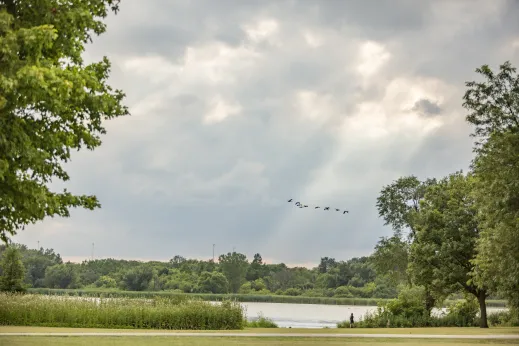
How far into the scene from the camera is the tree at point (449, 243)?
144 ft

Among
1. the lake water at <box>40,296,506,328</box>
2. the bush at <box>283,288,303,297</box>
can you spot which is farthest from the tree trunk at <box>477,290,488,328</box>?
the bush at <box>283,288,303,297</box>

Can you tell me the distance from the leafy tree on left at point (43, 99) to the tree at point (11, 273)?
27.8m

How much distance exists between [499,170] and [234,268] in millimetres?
108835

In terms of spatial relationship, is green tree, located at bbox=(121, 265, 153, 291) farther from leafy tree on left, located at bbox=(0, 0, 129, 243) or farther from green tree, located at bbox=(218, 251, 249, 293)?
leafy tree on left, located at bbox=(0, 0, 129, 243)

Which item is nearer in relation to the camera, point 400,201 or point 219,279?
point 400,201

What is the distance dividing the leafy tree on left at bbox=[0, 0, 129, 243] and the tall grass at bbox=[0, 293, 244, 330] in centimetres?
1425

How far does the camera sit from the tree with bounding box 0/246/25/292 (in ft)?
142

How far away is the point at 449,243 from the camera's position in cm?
4444

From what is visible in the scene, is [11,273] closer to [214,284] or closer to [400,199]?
[400,199]

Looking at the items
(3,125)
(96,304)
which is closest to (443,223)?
(96,304)

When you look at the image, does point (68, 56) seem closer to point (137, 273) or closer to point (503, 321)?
point (503, 321)

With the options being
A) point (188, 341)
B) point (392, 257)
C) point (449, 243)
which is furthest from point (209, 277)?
point (188, 341)

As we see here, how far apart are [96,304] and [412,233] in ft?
120

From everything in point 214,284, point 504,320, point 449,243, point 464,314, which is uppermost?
point 449,243
